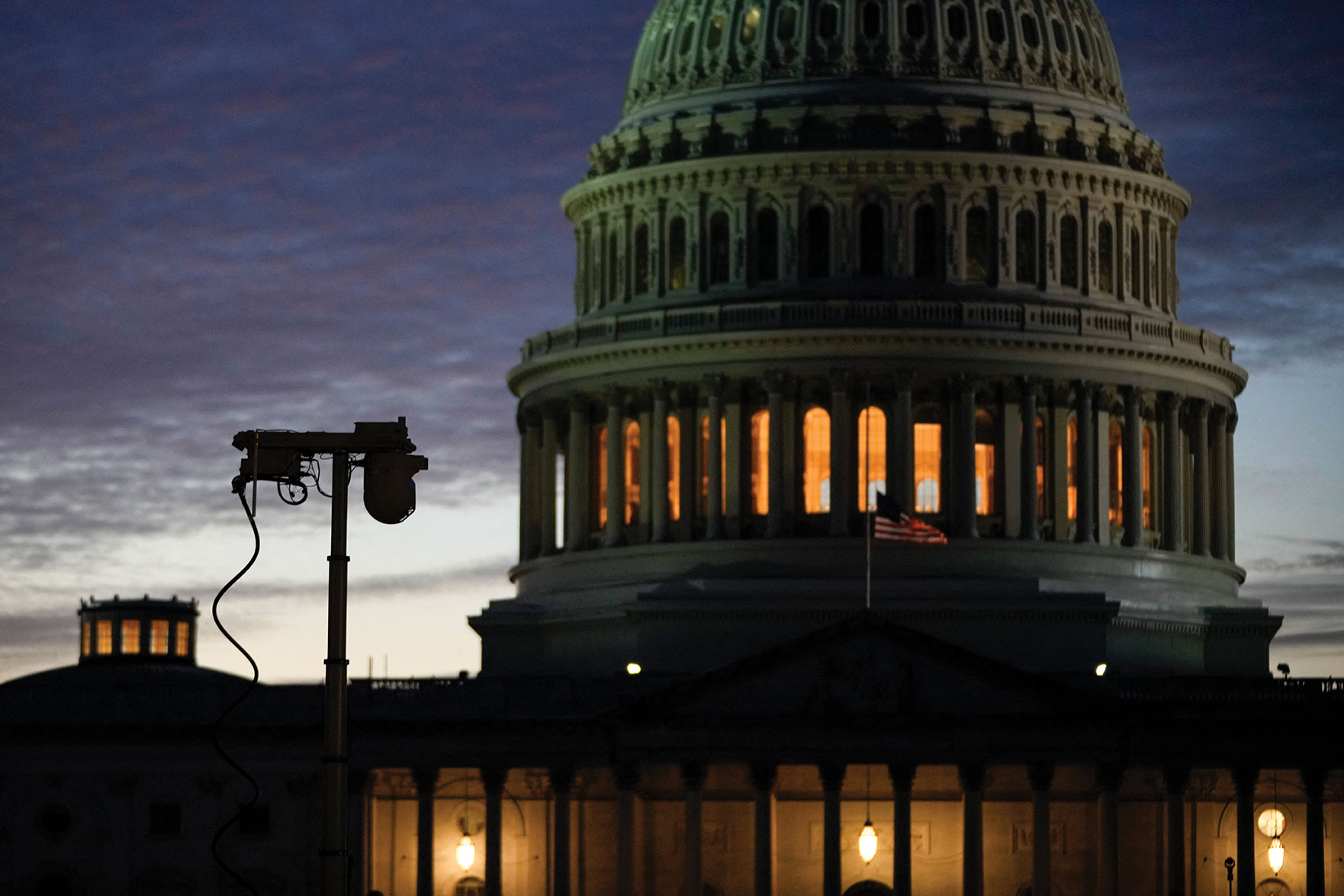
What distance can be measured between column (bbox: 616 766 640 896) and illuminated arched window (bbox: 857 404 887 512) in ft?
55.5

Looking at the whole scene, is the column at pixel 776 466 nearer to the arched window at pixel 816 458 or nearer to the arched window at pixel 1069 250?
the arched window at pixel 816 458

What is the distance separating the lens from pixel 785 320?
119 metres

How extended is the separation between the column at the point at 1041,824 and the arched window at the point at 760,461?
1826cm

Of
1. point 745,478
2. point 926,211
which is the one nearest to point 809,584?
point 745,478

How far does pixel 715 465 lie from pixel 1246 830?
24.8 metres

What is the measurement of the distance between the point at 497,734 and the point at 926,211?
26901mm

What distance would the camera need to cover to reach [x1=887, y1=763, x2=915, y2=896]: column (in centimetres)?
10606

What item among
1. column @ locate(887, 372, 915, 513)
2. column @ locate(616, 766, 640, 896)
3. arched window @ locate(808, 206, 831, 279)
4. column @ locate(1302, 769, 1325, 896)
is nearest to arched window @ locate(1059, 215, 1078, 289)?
column @ locate(887, 372, 915, 513)

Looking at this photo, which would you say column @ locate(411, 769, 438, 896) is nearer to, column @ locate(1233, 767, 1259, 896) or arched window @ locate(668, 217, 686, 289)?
arched window @ locate(668, 217, 686, 289)

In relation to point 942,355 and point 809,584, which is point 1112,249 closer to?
point 942,355

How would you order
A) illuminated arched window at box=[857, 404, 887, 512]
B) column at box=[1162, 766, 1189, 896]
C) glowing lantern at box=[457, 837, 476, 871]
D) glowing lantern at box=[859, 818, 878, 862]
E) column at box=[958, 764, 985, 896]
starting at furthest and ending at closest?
illuminated arched window at box=[857, 404, 887, 512]
glowing lantern at box=[457, 837, 476, 871]
glowing lantern at box=[859, 818, 878, 862]
column at box=[1162, 766, 1189, 896]
column at box=[958, 764, 985, 896]

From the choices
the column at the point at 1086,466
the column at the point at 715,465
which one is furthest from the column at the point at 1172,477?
the column at the point at 715,465

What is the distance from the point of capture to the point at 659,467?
121125mm

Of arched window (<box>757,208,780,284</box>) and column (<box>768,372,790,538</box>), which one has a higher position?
arched window (<box>757,208,780,284</box>)
